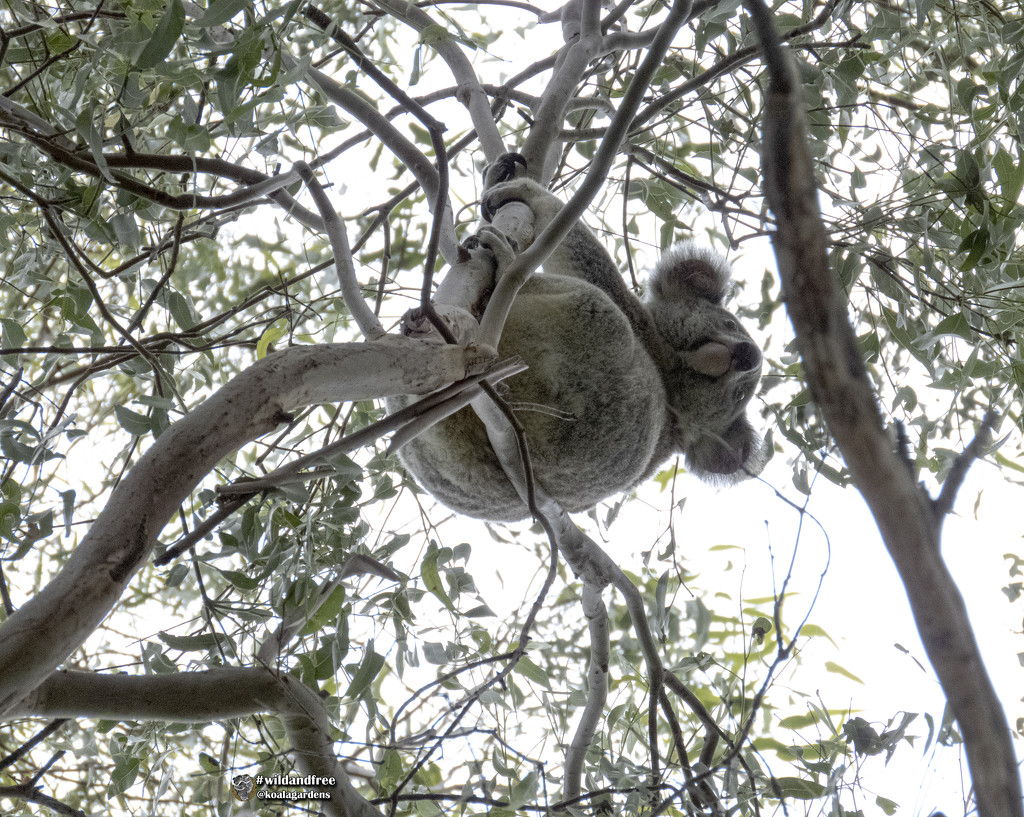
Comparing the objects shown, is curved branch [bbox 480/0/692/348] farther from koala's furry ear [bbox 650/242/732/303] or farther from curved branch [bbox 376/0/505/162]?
koala's furry ear [bbox 650/242/732/303]

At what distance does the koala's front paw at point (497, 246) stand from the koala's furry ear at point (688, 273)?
1.03 metres

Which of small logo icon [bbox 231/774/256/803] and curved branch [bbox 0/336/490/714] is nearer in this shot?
curved branch [bbox 0/336/490/714]

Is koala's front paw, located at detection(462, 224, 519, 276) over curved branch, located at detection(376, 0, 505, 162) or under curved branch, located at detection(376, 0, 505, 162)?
under

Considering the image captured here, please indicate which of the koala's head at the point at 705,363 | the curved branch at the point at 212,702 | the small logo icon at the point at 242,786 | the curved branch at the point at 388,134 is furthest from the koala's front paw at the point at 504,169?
the small logo icon at the point at 242,786

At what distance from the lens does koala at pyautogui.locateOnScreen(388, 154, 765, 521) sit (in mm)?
2037

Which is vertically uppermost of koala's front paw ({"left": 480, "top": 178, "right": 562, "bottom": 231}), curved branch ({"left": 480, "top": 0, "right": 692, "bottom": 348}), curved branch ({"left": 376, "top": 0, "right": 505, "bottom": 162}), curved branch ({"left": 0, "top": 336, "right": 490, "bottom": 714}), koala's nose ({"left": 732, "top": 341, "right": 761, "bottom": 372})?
curved branch ({"left": 376, "top": 0, "right": 505, "bottom": 162})

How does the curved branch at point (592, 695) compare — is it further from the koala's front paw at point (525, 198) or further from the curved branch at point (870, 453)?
the curved branch at point (870, 453)

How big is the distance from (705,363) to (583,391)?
446 millimetres

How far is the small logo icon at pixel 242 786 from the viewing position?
1.49m

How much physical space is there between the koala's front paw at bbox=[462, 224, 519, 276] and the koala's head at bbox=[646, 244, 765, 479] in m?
0.87

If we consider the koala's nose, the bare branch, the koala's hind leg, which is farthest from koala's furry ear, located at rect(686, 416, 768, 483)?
the bare branch

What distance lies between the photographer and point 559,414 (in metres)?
1.98

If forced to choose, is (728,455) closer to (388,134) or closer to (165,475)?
(388,134)

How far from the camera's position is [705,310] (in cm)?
251
